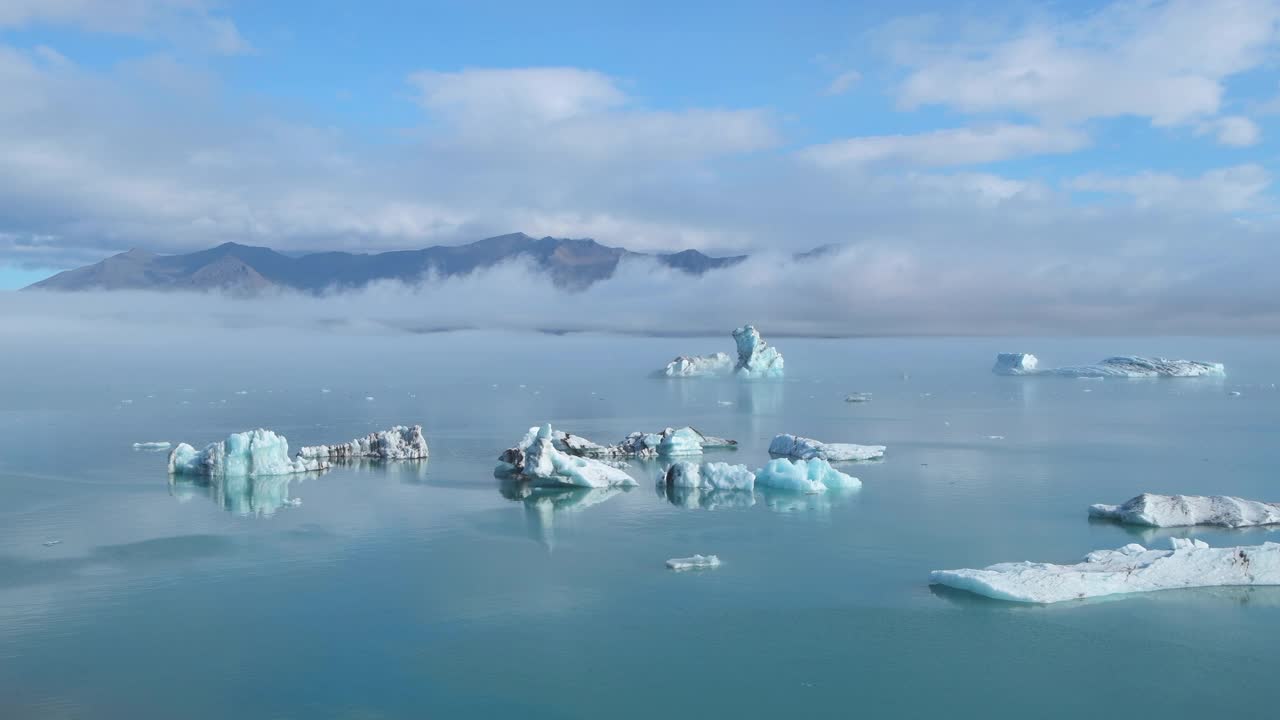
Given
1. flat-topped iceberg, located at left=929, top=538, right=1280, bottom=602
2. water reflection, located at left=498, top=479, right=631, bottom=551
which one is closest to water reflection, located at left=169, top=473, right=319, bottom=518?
water reflection, located at left=498, top=479, right=631, bottom=551

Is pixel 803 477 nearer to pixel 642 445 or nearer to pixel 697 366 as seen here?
pixel 642 445

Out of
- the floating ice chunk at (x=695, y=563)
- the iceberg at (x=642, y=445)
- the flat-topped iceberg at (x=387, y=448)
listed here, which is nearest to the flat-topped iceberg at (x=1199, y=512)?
the floating ice chunk at (x=695, y=563)

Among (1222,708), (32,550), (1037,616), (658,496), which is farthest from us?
(658,496)

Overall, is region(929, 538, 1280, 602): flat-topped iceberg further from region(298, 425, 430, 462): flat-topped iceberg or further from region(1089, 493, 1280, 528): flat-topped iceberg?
region(298, 425, 430, 462): flat-topped iceberg

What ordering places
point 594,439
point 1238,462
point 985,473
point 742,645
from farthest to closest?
point 594,439, point 1238,462, point 985,473, point 742,645

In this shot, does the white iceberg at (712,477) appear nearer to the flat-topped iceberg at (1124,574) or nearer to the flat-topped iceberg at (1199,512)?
the flat-topped iceberg at (1199,512)

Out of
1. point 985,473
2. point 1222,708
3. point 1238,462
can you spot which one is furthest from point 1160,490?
point 1222,708

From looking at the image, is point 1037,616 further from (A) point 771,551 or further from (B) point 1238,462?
(B) point 1238,462
